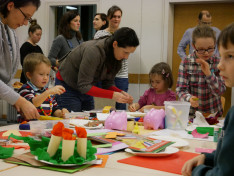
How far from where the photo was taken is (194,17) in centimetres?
518

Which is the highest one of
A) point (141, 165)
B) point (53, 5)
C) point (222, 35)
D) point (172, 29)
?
point (53, 5)

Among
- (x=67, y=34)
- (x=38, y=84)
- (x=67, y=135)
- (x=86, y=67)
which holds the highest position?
(x=67, y=34)

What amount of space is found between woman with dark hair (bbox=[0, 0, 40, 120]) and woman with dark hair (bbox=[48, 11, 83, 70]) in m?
2.19

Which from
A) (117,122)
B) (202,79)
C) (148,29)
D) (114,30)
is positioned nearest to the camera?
(117,122)

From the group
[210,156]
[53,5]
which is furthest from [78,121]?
[53,5]

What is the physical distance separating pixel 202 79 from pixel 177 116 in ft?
2.49

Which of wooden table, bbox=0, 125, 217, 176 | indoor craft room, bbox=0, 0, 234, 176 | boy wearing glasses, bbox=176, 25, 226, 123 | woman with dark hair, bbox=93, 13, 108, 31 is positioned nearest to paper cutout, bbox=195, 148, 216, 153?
indoor craft room, bbox=0, 0, 234, 176

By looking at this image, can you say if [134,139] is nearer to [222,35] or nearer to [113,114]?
[113,114]

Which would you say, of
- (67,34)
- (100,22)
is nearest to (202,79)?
(67,34)

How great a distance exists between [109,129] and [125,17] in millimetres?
3968

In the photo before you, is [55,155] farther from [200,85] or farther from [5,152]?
[200,85]

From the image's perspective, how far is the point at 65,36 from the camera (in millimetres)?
4230

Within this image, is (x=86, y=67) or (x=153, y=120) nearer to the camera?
(x=153, y=120)

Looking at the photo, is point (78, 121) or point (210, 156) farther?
point (78, 121)
